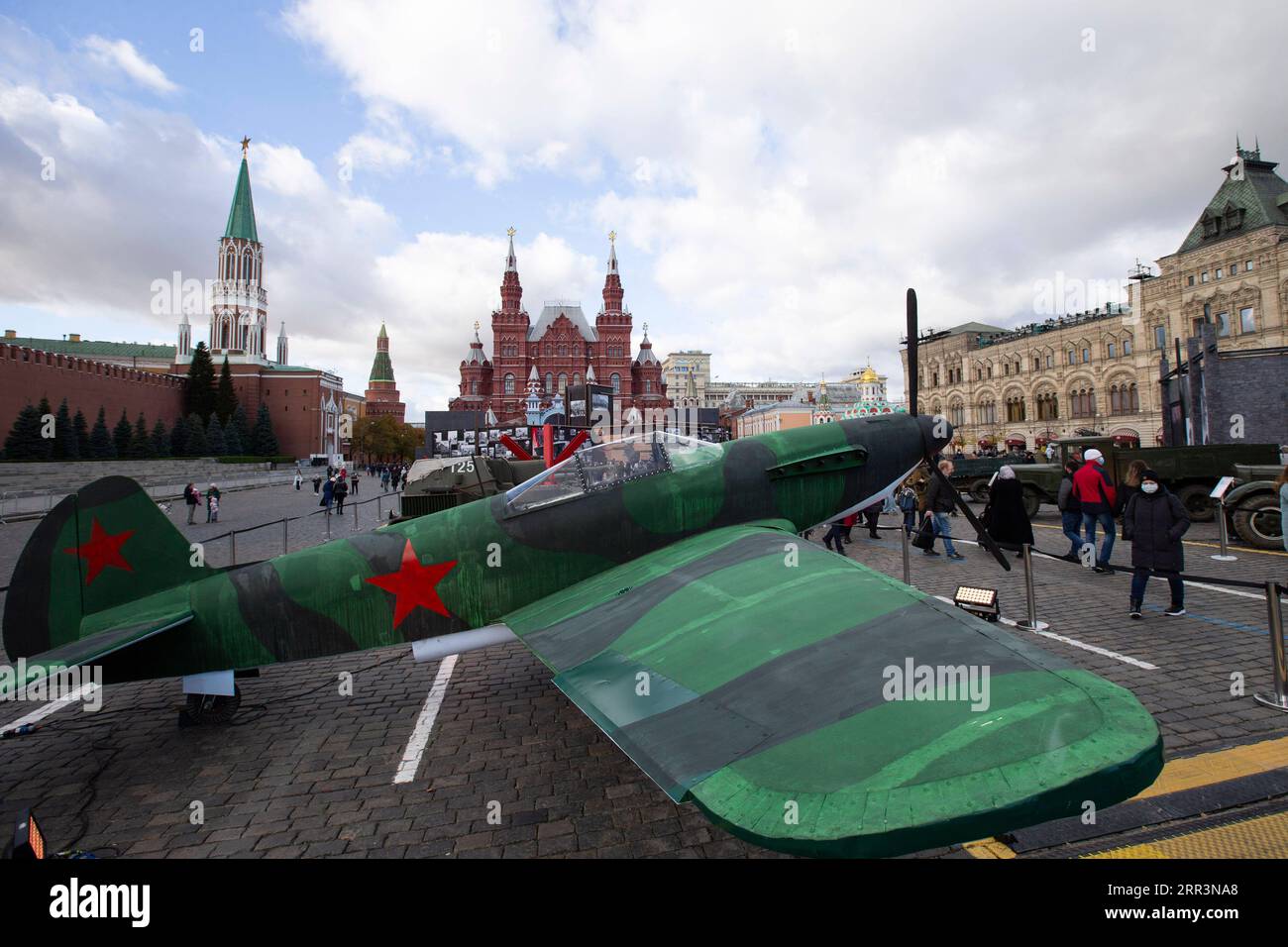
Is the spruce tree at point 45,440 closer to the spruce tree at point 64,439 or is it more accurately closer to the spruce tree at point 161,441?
the spruce tree at point 64,439

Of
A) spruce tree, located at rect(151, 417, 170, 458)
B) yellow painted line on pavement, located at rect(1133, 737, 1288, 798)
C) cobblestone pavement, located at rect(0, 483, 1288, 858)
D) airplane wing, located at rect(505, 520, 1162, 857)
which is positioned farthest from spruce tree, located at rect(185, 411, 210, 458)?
yellow painted line on pavement, located at rect(1133, 737, 1288, 798)

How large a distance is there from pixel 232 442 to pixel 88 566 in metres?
80.1

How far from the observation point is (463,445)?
55750 mm

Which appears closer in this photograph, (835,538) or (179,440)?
(835,538)

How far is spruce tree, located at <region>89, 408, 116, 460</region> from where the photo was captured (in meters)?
52.3

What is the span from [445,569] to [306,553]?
1233 mm

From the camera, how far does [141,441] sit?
59.0 m

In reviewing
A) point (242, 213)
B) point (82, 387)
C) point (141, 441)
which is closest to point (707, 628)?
point (141, 441)

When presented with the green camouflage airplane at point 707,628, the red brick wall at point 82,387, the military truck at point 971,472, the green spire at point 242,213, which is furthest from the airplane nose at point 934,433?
the green spire at point 242,213

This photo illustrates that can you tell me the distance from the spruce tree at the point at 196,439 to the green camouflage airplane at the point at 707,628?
75.7 metres

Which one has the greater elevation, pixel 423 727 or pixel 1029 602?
pixel 1029 602

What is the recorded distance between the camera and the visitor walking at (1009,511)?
8.66 metres

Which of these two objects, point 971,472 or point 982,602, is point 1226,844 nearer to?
point 982,602
